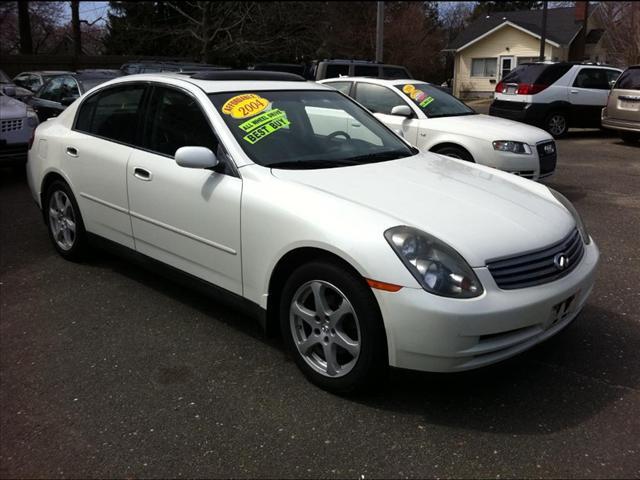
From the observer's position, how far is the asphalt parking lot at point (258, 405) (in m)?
2.66

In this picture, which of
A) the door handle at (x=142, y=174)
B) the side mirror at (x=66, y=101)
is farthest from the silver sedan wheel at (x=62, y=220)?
the side mirror at (x=66, y=101)

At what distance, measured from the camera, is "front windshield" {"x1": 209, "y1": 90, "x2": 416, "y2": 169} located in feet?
12.2

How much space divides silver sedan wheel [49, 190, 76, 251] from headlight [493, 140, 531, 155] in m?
4.69

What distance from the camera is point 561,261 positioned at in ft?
10.2

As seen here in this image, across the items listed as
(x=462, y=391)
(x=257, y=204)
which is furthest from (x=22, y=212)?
(x=462, y=391)

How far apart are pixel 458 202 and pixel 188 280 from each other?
1.74 m

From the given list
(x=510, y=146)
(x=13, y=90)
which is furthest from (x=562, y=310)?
(x=13, y=90)

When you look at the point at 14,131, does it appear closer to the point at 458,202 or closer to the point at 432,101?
the point at 432,101

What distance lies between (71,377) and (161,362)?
0.48 metres

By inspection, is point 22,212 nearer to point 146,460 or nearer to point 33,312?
point 33,312

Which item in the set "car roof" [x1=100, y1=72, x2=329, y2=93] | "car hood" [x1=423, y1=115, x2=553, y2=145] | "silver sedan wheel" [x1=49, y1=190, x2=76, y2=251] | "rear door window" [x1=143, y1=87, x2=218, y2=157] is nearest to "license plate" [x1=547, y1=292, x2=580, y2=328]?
"rear door window" [x1=143, y1=87, x2=218, y2=157]

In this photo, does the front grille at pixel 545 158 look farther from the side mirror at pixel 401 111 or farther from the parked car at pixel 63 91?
the parked car at pixel 63 91

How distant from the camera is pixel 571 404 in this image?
→ 305cm

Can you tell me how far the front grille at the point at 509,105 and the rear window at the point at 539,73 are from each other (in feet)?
1.62
